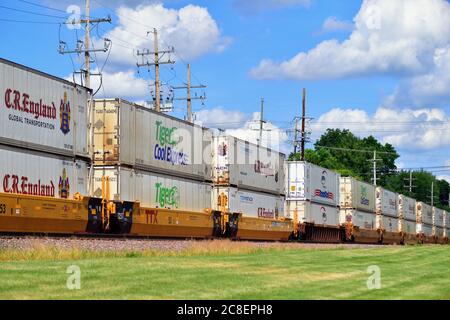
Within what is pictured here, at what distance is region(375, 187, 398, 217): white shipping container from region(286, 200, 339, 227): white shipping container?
11.7 meters

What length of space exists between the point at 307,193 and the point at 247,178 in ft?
28.5

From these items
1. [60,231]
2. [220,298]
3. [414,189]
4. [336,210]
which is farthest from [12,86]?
[414,189]

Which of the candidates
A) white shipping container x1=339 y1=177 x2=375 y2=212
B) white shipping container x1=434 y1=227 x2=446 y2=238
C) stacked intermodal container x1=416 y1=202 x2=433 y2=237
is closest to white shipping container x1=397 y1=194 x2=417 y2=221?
stacked intermodal container x1=416 y1=202 x2=433 y2=237

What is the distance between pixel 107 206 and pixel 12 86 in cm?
531

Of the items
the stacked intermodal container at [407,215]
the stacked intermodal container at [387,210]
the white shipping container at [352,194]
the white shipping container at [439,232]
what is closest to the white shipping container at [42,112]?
the white shipping container at [352,194]

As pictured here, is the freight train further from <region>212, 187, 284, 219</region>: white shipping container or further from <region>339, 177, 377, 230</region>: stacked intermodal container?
<region>339, 177, 377, 230</region>: stacked intermodal container

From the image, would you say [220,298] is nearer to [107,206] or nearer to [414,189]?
[107,206]

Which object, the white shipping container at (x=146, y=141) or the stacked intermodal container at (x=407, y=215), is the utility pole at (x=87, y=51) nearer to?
the white shipping container at (x=146, y=141)

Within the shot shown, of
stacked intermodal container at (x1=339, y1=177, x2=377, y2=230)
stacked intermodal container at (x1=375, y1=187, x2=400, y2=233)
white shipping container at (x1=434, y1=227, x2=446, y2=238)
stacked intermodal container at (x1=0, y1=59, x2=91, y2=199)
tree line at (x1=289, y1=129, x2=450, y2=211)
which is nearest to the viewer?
stacked intermodal container at (x1=0, y1=59, x2=91, y2=199)

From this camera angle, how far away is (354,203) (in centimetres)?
5216

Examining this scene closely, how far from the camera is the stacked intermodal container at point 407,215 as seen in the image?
2672 inches

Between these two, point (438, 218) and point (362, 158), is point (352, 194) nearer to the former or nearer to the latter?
point (438, 218)

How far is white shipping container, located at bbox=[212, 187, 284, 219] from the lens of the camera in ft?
106

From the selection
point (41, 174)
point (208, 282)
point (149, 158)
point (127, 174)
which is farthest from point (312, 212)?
point (208, 282)
